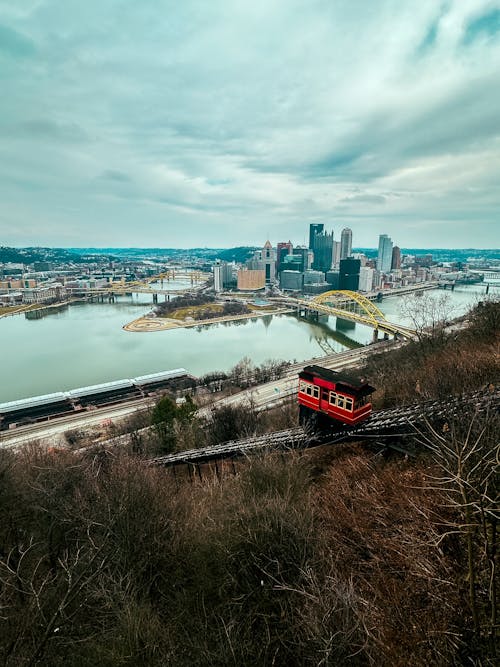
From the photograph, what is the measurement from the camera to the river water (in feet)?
72.5

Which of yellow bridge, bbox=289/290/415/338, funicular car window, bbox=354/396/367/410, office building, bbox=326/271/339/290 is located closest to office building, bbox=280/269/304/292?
office building, bbox=326/271/339/290

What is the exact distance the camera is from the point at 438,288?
72.7m

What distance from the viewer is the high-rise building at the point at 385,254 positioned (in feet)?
323

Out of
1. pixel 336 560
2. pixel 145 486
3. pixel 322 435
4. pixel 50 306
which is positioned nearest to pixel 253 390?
pixel 322 435

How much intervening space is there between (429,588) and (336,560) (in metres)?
0.95

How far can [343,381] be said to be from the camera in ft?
21.1

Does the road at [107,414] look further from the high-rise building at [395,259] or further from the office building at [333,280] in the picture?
the high-rise building at [395,259]

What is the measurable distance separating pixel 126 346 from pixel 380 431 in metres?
26.5

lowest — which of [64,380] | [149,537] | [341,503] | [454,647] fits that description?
[64,380]

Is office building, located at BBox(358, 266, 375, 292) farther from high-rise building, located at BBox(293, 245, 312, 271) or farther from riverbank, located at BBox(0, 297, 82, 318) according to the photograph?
riverbank, located at BBox(0, 297, 82, 318)

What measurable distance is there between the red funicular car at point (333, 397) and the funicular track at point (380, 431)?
0.24 metres

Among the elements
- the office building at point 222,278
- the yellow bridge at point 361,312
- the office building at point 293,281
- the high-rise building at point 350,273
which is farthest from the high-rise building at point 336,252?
the yellow bridge at point 361,312

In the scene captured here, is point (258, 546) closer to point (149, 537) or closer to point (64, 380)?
point (149, 537)

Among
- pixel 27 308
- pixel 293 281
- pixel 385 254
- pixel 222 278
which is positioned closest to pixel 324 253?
pixel 385 254
